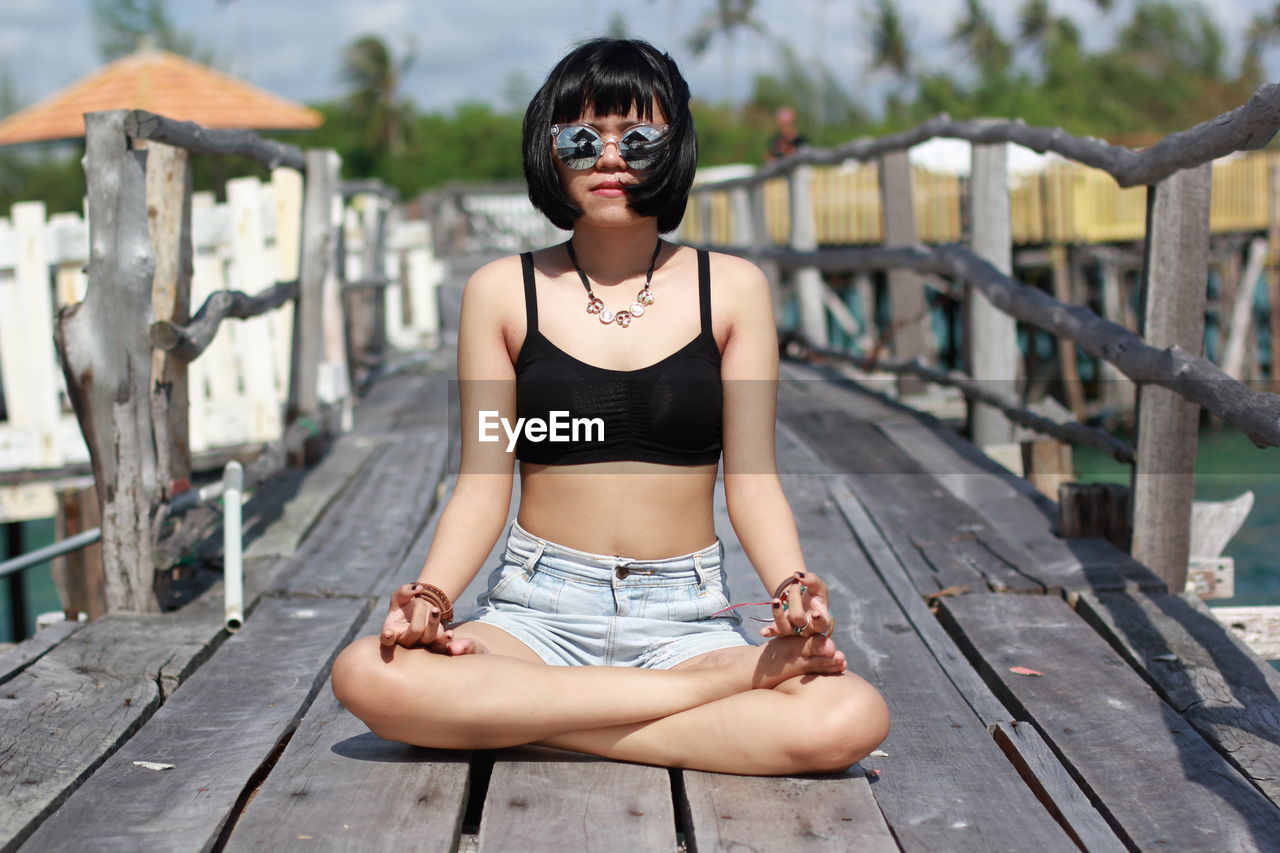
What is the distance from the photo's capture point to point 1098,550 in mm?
3914

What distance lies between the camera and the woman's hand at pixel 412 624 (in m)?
2.36

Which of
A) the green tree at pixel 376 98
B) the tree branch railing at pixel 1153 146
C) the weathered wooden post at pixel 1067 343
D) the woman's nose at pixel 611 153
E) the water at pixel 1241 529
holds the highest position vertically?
the green tree at pixel 376 98

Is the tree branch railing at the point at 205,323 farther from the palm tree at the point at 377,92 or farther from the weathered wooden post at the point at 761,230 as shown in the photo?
the palm tree at the point at 377,92

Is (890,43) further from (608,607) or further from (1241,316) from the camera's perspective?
(608,607)

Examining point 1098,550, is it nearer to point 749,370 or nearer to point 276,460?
point 749,370

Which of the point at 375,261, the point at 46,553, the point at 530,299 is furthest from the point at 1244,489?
the point at 530,299

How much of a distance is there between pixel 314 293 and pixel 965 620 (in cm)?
375

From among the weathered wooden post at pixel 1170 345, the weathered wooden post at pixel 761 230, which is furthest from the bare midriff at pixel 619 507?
the weathered wooden post at pixel 761 230

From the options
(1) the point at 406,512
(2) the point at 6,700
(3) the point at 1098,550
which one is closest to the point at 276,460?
(1) the point at 406,512

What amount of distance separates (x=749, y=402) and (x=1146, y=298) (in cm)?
169

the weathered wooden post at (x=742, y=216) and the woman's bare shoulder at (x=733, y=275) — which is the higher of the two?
the weathered wooden post at (x=742, y=216)

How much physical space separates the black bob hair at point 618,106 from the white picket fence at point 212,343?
372 cm

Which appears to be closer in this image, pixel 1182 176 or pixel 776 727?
pixel 776 727

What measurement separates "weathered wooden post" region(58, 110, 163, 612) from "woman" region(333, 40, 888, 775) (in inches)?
50.3
